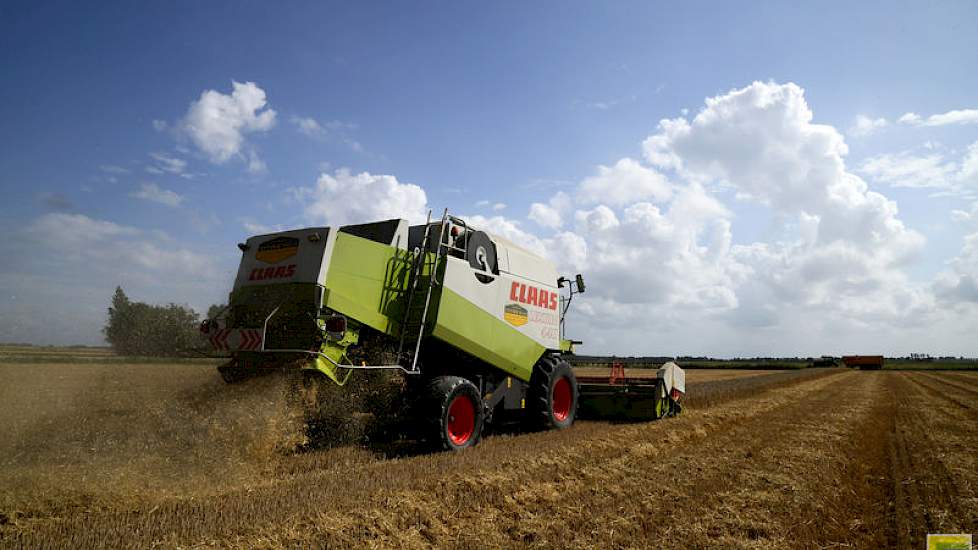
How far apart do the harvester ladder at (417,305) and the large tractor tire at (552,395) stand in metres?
2.78

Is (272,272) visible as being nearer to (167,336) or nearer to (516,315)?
(167,336)

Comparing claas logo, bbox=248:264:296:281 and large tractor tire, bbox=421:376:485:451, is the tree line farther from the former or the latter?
large tractor tire, bbox=421:376:485:451

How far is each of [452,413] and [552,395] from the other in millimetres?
2804

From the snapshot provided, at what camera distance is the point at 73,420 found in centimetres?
839

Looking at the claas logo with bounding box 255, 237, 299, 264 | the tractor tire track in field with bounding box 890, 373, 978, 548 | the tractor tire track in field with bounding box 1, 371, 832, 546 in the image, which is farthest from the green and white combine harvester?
the tractor tire track in field with bounding box 890, 373, 978, 548

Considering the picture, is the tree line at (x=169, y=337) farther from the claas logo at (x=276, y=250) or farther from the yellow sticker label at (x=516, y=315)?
the yellow sticker label at (x=516, y=315)

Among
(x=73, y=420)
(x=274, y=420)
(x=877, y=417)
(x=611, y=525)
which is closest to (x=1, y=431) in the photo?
(x=73, y=420)

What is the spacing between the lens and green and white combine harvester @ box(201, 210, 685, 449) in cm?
625

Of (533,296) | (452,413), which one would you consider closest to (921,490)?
(452,413)

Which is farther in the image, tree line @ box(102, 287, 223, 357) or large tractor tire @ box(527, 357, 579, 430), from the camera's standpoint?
large tractor tire @ box(527, 357, 579, 430)

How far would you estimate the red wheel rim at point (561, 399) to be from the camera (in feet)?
32.6

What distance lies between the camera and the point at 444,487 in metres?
5.18

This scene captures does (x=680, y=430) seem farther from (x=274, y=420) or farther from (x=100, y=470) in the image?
(x=100, y=470)

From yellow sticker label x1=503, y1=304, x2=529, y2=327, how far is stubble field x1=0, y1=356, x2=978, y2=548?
1.78m
